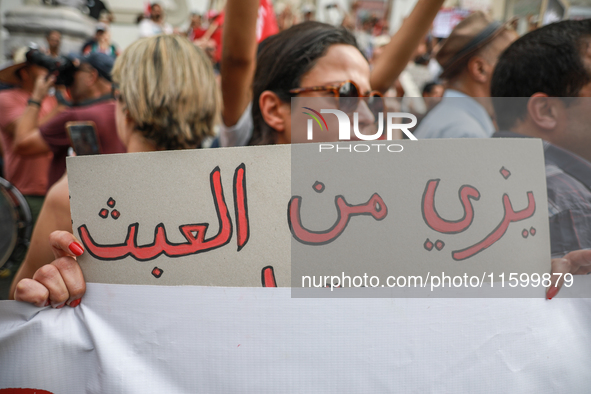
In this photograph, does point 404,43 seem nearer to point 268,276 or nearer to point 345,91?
point 345,91

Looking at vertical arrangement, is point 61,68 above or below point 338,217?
above

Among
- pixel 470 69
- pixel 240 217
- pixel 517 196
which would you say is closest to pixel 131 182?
pixel 240 217

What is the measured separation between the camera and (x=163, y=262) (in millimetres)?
822

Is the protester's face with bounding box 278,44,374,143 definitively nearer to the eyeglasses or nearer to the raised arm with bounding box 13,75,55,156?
the eyeglasses

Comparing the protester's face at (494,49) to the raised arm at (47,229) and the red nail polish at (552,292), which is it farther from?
the raised arm at (47,229)

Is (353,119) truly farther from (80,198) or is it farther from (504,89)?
(80,198)

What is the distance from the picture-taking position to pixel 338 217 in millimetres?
809

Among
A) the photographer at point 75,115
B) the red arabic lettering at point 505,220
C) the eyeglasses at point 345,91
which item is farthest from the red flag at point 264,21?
the red arabic lettering at point 505,220

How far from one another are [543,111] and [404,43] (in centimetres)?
60

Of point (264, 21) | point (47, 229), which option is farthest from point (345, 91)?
point (264, 21)

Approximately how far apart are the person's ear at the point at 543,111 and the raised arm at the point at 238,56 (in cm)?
92

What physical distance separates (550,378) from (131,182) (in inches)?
37.8

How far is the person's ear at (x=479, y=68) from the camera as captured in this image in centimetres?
216

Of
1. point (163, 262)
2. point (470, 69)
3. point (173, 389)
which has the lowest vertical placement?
point (173, 389)
